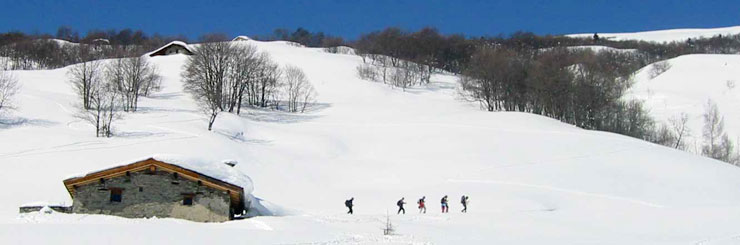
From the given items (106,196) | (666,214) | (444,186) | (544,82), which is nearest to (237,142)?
(444,186)

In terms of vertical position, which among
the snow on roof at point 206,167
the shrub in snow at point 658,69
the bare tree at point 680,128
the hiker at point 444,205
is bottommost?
the hiker at point 444,205

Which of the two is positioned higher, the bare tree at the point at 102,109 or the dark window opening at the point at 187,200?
the bare tree at the point at 102,109

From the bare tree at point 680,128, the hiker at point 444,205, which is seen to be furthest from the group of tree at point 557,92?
the hiker at point 444,205

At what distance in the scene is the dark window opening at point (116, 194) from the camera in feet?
76.1

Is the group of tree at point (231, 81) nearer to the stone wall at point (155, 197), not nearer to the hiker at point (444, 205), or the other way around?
the hiker at point (444, 205)

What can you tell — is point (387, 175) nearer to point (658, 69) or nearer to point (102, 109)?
point (102, 109)

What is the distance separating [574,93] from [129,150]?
1716 inches

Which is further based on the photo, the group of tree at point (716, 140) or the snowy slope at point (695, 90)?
the snowy slope at point (695, 90)

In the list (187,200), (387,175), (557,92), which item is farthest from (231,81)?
(187,200)

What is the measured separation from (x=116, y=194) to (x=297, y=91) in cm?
4907

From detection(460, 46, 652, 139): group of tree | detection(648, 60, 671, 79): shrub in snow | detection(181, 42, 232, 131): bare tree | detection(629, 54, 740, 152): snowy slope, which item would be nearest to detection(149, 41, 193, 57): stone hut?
detection(181, 42, 232, 131): bare tree

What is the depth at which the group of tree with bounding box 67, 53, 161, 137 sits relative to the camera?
52.0 metres

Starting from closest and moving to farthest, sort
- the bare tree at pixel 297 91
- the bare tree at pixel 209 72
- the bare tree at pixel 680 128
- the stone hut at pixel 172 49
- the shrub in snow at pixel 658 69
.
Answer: the bare tree at pixel 209 72 < the bare tree at pixel 680 128 < the bare tree at pixel 297 91 < the stone hut at pixel 172 49 < the shrub in snow at pixel 658 69

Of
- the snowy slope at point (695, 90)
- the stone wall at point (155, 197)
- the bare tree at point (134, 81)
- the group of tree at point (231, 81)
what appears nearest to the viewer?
the stone wall at point (155, 197)
